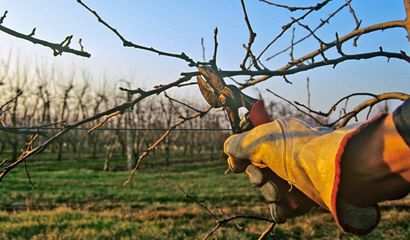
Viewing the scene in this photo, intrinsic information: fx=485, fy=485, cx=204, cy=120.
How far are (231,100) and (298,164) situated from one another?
34cm

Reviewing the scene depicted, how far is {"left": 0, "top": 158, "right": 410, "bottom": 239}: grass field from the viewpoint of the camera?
21.6 ft

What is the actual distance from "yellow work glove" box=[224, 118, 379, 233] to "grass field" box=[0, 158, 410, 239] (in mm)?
2541

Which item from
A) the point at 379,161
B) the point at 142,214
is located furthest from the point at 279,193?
the point at 142,214

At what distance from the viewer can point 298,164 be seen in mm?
830

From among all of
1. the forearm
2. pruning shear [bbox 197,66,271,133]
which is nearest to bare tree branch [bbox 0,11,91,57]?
pruning shear [bbox 197,66,271,133]

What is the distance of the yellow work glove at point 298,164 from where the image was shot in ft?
2.43

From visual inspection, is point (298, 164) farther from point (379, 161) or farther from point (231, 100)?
point (231, 100)

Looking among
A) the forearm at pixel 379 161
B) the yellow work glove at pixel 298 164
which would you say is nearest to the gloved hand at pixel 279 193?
the yellow work glove at pixel 298 164

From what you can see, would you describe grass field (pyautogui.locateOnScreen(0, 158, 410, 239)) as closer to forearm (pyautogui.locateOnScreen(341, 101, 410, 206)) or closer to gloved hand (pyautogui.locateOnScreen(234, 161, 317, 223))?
gloved hand (pyautogui.locateOnScreen(234, 161, 317, 223))

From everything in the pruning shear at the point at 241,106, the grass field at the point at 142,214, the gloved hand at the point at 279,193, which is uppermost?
the pruning shear at the point at 241,106

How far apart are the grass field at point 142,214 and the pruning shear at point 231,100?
92.5 inches

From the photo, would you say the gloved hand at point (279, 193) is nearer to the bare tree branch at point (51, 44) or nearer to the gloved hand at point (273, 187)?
the gloved hand at point (273, 187)

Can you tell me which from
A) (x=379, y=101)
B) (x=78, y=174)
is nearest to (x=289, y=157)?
(x=379, y=101)

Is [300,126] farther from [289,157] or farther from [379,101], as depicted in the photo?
[379,101]
